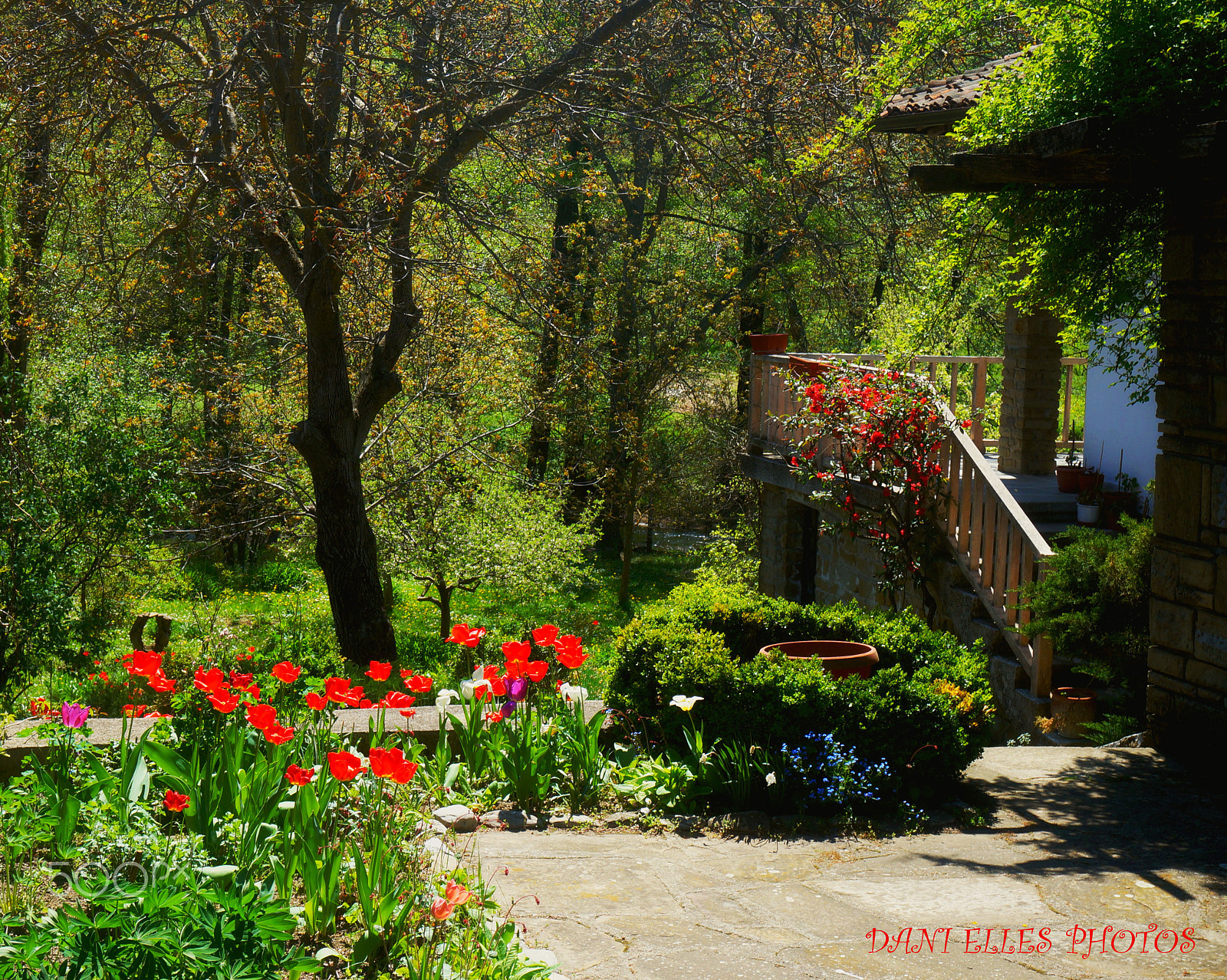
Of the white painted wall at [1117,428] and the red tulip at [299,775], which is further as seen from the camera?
the white painted wall at [1117,428]

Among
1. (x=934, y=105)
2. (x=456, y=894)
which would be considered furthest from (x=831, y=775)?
(x=934, y=105)

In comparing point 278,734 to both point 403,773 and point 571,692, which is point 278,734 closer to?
point 403,773

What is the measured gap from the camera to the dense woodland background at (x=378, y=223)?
7570 mm

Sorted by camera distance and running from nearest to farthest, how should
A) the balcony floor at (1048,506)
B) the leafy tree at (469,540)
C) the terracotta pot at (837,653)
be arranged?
the terracotta pot at (837,653)
the balcony floor at (1048,506)
the leafy tree at (469,540)

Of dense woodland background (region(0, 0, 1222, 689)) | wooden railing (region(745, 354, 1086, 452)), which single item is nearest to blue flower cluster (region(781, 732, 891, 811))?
dense woodland background (region(0, 0, 1222, 689))

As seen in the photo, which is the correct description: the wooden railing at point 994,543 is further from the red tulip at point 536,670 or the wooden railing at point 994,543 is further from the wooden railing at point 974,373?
the red tulip at point 536,670

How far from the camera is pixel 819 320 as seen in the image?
2617 cm

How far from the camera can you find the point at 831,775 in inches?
173

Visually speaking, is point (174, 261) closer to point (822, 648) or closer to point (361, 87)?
point (361, 87)

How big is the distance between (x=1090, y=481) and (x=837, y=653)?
5073mm

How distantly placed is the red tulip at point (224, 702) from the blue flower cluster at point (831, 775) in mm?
2145

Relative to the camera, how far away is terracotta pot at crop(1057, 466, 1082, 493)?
9914mm

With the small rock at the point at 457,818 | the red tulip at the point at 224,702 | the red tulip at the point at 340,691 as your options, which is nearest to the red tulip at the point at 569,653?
the small rock at the point at 457,818

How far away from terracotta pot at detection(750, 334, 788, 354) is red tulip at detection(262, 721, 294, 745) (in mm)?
9229
